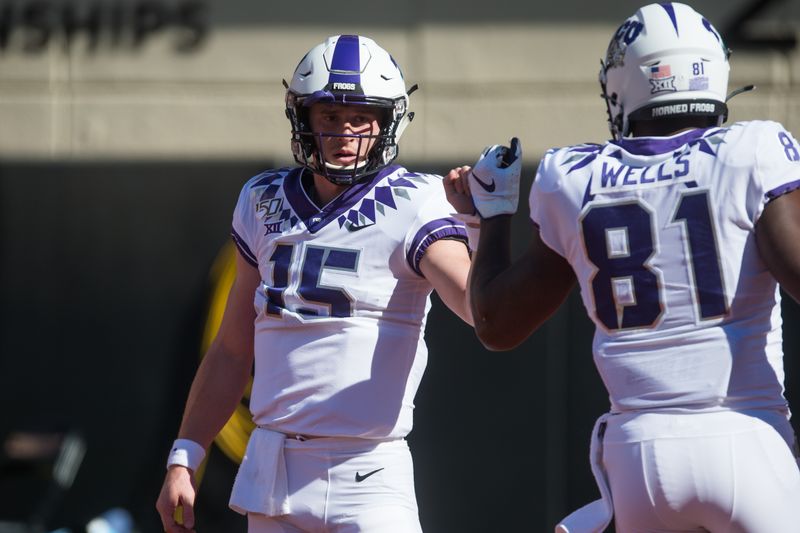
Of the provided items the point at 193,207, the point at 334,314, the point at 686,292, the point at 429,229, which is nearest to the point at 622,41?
the point at 686,292

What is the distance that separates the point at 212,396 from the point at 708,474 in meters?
1.66

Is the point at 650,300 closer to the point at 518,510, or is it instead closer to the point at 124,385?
the point at 518,510

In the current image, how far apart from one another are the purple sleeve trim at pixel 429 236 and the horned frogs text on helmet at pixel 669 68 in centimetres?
70

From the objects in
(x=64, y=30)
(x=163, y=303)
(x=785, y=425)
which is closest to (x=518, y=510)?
(x=163, y=303)

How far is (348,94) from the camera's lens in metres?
3.75

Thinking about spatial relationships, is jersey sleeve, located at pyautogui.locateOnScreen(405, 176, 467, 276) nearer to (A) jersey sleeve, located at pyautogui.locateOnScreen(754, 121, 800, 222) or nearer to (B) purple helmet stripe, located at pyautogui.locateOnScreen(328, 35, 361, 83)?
(B) purple helmet stripe, located at pyautogui.locateOnScreen(328, 35, 361, 83)

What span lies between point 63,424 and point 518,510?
2379 millimetres

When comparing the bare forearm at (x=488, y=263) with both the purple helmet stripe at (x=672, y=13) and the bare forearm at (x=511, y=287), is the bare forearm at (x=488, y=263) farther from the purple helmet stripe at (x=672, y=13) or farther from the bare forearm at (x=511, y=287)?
the purple helmet stripe at (x=672, y=13)

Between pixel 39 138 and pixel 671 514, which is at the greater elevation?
pixel 39 138

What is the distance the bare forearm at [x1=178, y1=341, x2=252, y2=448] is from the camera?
386 cm

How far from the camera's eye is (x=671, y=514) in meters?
2.72

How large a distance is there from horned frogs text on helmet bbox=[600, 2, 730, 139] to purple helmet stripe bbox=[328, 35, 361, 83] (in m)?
0.97

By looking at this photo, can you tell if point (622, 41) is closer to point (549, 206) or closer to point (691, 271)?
point (549, 206)

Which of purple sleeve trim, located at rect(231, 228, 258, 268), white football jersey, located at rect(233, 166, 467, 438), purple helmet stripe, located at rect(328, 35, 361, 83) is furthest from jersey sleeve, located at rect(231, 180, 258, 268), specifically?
purple helmet stripe, located at rect(328, 35, 361, 83)
